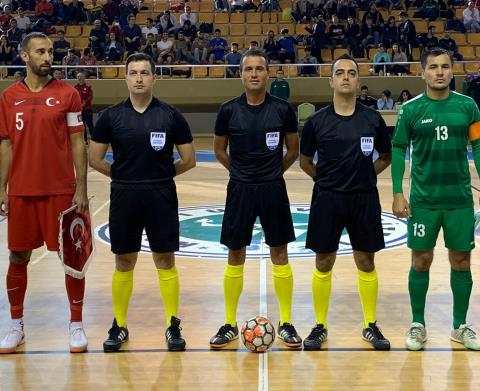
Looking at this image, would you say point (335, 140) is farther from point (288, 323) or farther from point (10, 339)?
point (10, 339)

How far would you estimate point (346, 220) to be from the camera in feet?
17.9

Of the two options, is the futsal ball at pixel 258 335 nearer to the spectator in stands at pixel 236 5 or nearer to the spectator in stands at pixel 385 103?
the spectator in stands at pixel 385 103

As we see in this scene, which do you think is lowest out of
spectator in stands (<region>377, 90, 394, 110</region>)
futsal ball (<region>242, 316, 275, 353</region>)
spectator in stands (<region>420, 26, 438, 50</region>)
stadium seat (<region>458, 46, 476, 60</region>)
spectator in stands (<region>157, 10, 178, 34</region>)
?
futsal ball (<region>242, 316, 275, 353</region>)

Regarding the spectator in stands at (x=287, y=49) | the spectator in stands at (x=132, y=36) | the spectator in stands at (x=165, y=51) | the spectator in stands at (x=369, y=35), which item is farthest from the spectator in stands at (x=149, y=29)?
the spectator in stands at (x=369, y=35)

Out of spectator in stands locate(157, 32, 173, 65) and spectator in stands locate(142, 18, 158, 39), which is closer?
spectator in stands locate(157, 32, 173, 65)

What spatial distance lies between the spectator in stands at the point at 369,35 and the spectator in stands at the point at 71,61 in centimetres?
766

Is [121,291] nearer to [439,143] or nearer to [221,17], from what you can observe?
[439,143]

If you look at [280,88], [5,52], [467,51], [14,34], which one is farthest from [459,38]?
[5,52]

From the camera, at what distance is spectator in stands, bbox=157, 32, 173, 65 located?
21.5 meters

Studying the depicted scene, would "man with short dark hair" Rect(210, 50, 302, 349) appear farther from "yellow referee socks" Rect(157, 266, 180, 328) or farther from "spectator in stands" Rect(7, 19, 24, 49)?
"spectator in stands" Rect(7, 19, 24, 49)

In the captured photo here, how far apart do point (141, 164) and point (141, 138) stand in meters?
0.18

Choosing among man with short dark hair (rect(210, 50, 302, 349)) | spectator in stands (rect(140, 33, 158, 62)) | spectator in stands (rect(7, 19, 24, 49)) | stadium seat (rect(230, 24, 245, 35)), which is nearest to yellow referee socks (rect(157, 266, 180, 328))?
man with short dark hair (rect(210, 50, 302, 349))

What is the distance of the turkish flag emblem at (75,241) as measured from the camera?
5.38 meters

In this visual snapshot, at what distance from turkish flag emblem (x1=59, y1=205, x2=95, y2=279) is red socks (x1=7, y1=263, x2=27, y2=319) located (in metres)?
0.39
